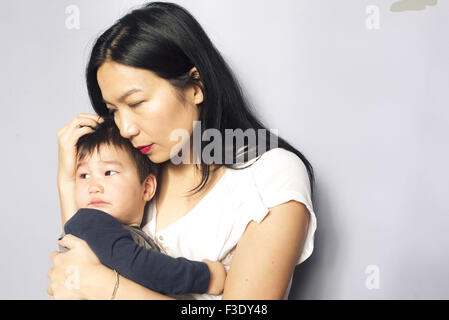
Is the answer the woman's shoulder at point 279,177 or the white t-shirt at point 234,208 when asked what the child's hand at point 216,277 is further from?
the woman's shoulder at point 279,177

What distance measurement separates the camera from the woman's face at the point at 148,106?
135cm

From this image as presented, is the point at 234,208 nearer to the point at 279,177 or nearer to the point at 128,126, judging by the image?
the point at 279,177

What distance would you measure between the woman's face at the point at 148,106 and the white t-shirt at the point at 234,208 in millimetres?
205

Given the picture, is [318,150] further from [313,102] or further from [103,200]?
[103,200]

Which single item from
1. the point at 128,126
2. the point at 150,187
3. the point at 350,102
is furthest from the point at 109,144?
the point at 350,102

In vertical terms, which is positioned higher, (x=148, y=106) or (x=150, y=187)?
(x=148, y=106)

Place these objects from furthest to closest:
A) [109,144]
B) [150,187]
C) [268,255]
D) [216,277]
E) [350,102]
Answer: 1. [350,102]
2. [150,187]
3. [109,144]
4. [216,277]
5. [268,255]

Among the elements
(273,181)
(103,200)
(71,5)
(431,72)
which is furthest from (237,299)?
(71,5)

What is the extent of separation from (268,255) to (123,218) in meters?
0.48

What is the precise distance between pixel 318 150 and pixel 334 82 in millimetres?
246

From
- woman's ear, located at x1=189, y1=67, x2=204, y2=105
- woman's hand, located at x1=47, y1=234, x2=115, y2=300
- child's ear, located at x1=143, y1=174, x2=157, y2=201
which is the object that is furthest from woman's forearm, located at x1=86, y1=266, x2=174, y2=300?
woman's ear, located at x1=189, y1=67, x2=204, y2=105

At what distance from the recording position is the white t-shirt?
1.30 m

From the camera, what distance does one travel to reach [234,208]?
1.39 m
